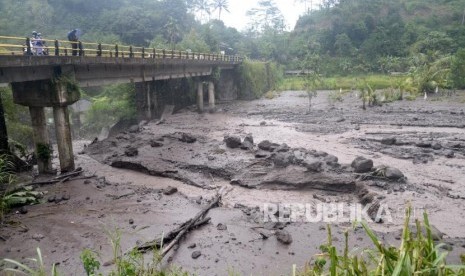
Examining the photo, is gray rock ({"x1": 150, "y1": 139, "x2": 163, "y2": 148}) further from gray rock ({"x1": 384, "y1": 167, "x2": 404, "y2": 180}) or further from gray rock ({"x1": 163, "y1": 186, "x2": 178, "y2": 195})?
gray rock ({"x1": 384, "y1": 167, "x2": 404, "y2": 180})

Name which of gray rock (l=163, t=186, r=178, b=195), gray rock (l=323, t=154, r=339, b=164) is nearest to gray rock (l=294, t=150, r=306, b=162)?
gray rock (l=323, t=154, r=339, b=164)

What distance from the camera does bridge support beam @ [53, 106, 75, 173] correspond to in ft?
56.4

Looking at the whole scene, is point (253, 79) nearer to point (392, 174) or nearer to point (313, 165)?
point (313, 165)

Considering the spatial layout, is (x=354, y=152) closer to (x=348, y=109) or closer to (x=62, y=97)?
(x=62, y=97)

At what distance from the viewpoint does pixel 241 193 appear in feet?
49.1

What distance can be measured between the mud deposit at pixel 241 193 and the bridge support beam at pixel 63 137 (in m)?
1.41

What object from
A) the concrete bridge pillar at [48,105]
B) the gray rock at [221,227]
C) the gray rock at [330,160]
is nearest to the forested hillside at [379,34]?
the gray rock at [330,160]

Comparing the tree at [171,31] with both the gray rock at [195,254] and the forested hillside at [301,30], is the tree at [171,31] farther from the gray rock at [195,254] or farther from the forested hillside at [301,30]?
the gray rock at [195,254]

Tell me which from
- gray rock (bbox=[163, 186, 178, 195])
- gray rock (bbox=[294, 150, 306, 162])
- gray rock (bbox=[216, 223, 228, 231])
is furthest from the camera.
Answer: gray rock (bbox=[294, 150, 306, 162])

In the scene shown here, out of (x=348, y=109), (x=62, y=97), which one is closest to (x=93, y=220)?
(x=62, y=97)

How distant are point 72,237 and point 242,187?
694cm

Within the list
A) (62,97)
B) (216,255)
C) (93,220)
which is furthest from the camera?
(62,97)

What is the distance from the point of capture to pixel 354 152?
21547 mm

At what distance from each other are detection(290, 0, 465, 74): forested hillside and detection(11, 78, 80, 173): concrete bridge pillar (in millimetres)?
58209
